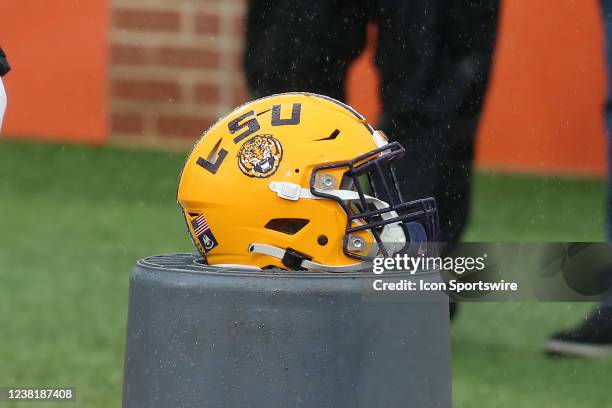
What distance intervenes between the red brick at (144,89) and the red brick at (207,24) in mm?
372

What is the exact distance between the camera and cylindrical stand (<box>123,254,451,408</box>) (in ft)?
7.27

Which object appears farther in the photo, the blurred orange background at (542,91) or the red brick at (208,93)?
the red brick at (208,93)

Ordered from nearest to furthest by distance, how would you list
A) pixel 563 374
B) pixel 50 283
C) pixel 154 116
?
pixel 563 374 → pixel 50 283 → pixel 154 116

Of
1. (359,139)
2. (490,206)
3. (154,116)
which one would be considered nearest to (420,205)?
(359,139)

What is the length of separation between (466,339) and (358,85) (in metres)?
3.34

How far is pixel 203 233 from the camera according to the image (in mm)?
2523

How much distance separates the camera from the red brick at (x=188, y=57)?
7.70 m

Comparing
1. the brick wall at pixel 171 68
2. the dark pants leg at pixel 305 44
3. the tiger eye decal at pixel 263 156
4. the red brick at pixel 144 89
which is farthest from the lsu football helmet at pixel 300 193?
the red brick at pixel 144 89

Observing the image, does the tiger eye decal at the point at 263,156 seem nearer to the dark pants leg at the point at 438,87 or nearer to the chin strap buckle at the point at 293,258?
the chin strap buckle at the point at 293,258

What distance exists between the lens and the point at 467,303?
450 centimetres

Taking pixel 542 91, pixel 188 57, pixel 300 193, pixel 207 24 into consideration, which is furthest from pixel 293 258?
pixel 188 57

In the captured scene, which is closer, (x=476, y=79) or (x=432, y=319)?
(x=432, y=319)

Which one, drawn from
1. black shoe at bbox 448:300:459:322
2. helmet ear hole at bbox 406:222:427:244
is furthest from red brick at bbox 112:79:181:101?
helmet ear hole at bbox 406:222:427:244

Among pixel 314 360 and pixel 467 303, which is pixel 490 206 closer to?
pixel 467 303
